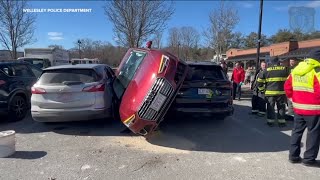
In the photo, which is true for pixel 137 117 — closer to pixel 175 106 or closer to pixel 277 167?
pixel 175 106

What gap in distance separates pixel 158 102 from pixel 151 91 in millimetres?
233

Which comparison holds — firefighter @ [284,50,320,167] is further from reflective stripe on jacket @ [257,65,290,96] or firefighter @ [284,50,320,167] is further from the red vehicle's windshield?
the red vehicle's windshield

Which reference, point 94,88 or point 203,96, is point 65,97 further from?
point 203,96

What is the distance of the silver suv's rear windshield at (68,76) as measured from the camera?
7148mm

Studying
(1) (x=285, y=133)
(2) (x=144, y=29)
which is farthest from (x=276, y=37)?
(1) (x=285, y=133)

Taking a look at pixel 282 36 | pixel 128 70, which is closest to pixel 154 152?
pixel 128 70

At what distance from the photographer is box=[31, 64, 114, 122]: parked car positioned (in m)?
6.91

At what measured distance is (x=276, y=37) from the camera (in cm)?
7719

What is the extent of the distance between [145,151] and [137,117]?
2.12 ft

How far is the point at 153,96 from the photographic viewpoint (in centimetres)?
567

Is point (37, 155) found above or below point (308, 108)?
below

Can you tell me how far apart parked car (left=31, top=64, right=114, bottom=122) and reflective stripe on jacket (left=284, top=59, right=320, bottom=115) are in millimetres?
A: 3986

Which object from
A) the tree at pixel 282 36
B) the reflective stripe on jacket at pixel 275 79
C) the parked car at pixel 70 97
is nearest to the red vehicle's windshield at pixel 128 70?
the parked car at pixel 70 97

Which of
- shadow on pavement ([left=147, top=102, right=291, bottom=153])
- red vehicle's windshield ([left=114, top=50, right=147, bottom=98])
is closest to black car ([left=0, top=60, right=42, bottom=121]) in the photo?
red vehicle's windshield ([left=114, top=50, right=147, bottom=98])
